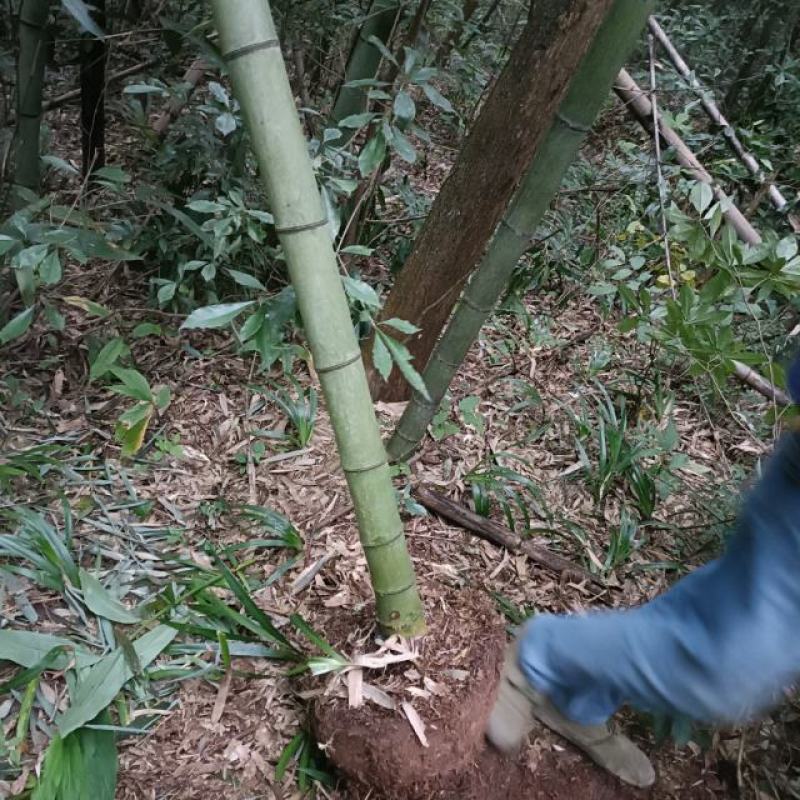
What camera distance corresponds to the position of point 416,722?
1412 millimetres

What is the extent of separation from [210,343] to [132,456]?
0.64 meters

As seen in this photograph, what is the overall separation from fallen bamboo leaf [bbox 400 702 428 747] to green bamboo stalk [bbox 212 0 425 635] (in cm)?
23

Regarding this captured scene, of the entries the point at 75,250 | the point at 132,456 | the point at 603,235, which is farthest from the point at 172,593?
the point at 603,235

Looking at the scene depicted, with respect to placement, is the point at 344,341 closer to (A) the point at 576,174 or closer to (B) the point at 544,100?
(B) the point at 544,100

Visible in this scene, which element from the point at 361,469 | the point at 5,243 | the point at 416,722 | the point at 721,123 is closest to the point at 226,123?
the point at 5,243

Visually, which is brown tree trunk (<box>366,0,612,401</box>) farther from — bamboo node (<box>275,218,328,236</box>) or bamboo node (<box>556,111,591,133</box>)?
bamboo node (<box>275,218,328,236</box>)

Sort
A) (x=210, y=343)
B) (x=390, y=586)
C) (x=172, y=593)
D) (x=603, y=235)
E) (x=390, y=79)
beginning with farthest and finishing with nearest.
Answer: (x=603, y=235) < (x=210, y=343) < (x=390, y=79) < (x=172, y=593) < (x=390, y=586)

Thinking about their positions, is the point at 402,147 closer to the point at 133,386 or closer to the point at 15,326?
the point at 133,386

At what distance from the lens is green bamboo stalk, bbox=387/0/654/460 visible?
1500 mm

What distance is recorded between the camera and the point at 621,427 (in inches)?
100

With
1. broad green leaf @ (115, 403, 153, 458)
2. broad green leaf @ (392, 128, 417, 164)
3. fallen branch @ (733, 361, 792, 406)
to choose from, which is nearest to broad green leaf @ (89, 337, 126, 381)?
broad green leaf @ (115, 403, 153, 458)

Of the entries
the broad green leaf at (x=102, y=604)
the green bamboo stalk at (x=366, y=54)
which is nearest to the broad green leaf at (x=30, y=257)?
the broad green leaf at (x=102, y=604)

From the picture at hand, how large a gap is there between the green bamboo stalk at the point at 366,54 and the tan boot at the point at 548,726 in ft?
5.97

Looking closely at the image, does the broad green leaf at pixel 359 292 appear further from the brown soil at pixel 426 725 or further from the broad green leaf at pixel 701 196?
the broad green leaf at pixel 701 196
